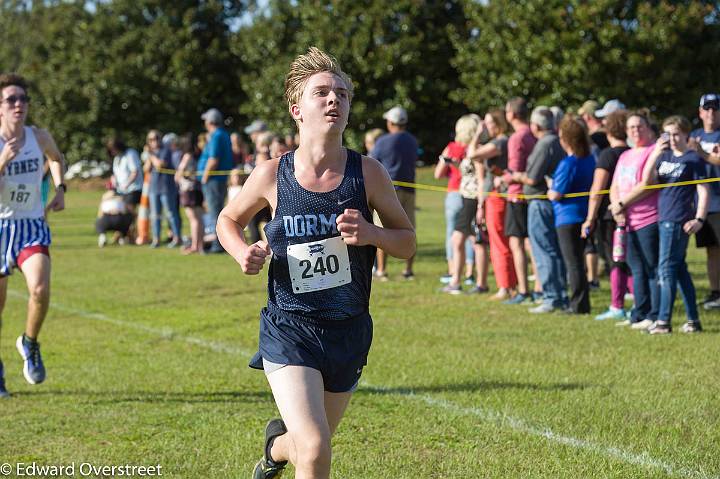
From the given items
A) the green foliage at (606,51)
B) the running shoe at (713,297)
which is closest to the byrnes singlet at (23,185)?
the running shoe at (713,297)

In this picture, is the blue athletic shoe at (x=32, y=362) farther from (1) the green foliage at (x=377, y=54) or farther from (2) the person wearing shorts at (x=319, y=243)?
(1) the green foliage at (x=377, y=54)

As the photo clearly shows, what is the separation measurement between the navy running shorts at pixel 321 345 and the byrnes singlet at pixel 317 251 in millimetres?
41

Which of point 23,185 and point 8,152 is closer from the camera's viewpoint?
point 8,152

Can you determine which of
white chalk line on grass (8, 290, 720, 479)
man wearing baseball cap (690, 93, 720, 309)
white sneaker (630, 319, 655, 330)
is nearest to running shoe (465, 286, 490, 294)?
man wearing baseball cap (690, 93, 720, 309)

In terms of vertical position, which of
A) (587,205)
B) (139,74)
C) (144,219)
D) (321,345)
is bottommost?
(144,219)

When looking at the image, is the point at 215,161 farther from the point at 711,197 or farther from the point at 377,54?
the point at 377,54

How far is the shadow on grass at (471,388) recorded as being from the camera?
7391 mm

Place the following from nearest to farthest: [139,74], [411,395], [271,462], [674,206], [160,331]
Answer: [271,462] → [411,395] → [674,206] → [160,331] → [139,74]

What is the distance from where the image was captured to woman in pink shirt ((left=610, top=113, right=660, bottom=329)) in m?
9.66

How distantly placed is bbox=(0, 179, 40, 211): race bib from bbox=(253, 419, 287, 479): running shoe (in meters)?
3.48

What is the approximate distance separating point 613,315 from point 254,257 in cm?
707

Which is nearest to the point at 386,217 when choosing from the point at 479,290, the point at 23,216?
the point at 23,216

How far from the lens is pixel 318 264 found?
439 cm

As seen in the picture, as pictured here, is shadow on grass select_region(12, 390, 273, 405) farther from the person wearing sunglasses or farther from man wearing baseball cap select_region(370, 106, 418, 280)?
man wearing baseball cap select_region(370, 106, 418, 280)
